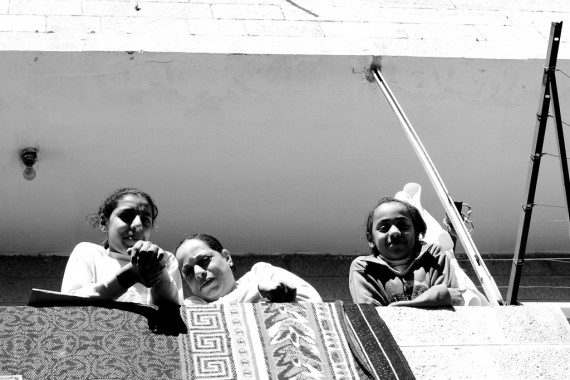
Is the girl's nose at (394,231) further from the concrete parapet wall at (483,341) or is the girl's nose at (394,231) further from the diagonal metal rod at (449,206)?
the concrete parapet wall at (483,341)

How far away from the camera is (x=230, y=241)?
8.24m

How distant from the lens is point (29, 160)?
25.3 ft

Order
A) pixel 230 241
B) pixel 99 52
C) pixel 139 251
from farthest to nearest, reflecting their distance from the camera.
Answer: pixel 230 241, pixel 99 52, pixel 139 251

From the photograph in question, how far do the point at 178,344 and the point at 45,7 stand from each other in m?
3.24

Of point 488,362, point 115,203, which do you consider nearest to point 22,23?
point 115,203

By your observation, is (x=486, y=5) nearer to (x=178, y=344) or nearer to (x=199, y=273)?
(x=199, y=273)

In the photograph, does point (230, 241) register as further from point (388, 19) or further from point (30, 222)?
point (388, 19)

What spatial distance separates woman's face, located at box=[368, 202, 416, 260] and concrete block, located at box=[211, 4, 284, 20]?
2.23 m

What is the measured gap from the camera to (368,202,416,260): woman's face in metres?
6.51

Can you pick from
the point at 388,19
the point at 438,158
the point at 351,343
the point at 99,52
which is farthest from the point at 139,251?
the point at 388,19

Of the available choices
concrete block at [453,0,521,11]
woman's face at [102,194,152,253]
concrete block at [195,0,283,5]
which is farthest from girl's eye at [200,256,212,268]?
concrete block at [453,0,521,11]

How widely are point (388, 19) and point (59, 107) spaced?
2.12 meters

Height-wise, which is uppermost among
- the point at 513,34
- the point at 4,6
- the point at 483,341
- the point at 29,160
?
the point at 4,6

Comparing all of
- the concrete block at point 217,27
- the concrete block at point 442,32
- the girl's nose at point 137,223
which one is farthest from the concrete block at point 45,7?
the girl's nose at point 137,223
